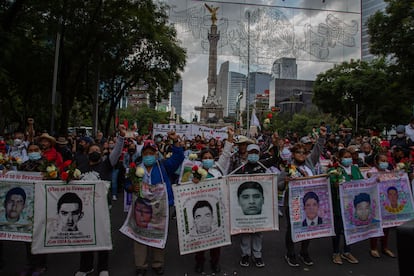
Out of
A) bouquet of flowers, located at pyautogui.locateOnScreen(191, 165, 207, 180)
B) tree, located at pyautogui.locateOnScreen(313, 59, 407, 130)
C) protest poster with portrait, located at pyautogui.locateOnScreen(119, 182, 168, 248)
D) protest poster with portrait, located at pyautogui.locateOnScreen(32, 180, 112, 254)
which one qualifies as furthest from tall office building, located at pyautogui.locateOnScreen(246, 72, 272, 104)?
protest poster with portrait, located at pyautogui.locateOnScreen(32, 180, 112, 254)

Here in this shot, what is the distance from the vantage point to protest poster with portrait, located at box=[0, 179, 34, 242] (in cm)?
418

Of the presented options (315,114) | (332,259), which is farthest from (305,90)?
(332,259)

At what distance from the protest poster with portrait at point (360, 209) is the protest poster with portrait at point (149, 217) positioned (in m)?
2.73

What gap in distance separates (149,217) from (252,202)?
1.52 m

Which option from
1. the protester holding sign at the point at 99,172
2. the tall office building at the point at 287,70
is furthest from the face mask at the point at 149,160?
the tall office building at the point at 287,70

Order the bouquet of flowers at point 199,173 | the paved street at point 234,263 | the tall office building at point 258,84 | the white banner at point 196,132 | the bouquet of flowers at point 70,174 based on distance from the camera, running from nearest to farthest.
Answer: the bouquet of flowers at point 70,174
the bouquet of flowers at point 199,173
the paved street at point 234,263
the white banner at point 196,132
the tall office building at point 258,84

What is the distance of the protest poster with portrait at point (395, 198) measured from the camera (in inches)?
201

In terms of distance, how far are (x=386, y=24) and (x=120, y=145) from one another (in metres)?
19.5

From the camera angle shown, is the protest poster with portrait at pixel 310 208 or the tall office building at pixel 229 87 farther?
the tall office building at pixel 229 87

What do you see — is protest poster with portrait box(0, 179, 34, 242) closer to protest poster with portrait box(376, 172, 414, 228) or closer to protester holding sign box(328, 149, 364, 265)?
protester holding sign box(328, 149, 364, 265)

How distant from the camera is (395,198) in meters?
5.18

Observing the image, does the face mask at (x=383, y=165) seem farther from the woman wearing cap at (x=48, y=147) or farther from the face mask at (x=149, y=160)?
the woman wearing cap at (x=48, y=147)

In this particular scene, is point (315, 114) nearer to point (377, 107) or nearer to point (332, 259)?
point (377, 107)

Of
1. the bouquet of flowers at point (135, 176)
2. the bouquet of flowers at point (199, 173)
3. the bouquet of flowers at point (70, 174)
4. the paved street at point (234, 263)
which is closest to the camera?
the bouquet of flowers at point (70, 174)
